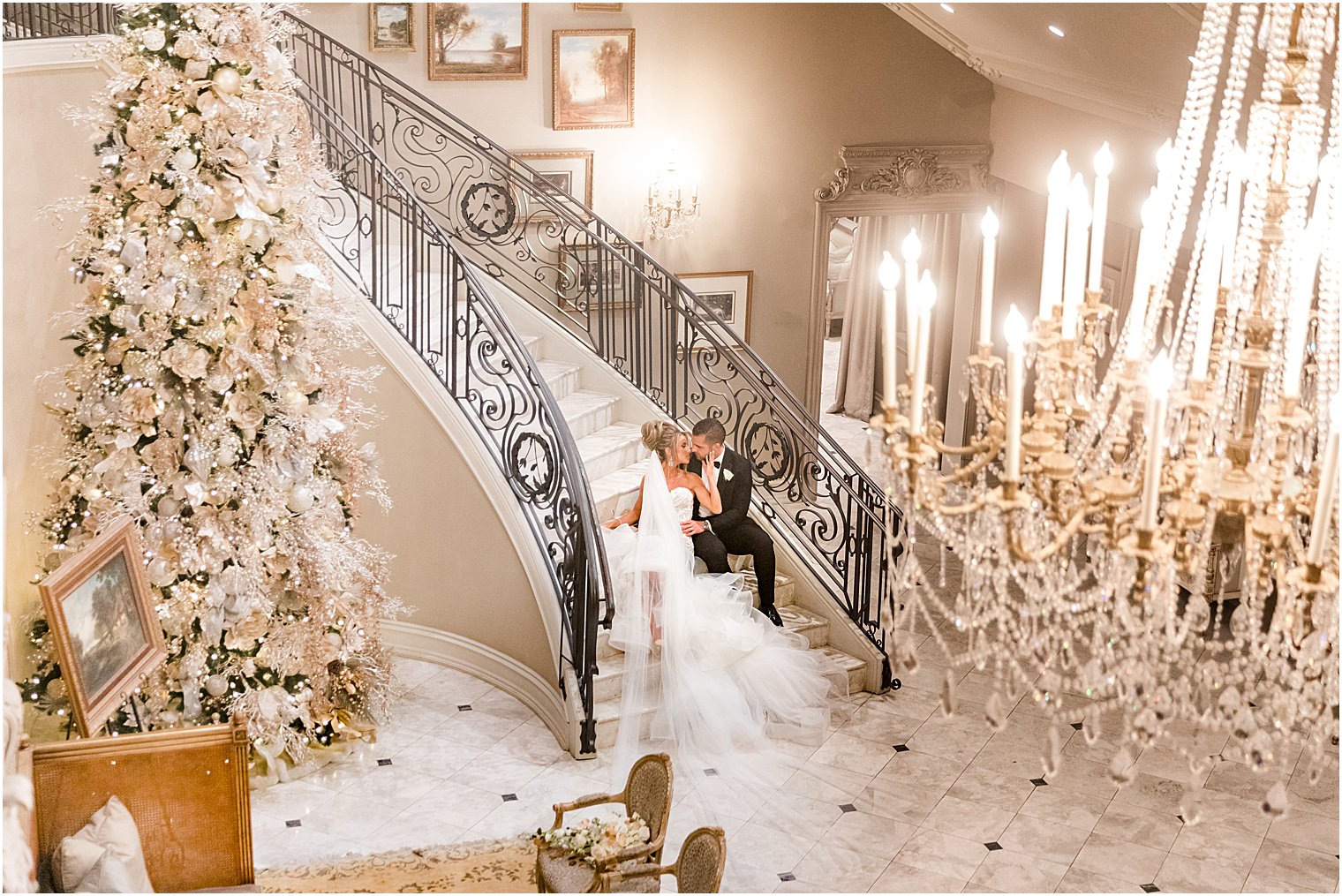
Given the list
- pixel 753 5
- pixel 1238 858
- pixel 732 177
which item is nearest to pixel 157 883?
pixel 1238 858

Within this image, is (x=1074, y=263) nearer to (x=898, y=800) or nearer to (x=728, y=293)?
(x=898, y=800)

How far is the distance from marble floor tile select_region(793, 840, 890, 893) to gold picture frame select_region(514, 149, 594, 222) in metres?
5.42

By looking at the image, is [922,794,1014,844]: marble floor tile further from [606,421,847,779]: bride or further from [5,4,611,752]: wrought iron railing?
[5,4,611,752]: wrought iron railing

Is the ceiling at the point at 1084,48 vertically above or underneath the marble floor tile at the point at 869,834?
above

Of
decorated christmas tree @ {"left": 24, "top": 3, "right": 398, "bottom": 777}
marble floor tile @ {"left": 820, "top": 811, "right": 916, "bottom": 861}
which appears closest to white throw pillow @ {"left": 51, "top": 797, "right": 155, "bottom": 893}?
decorated christmas tree @ {"left": 24, "top": 3, "right": 398, "bottom": 777}

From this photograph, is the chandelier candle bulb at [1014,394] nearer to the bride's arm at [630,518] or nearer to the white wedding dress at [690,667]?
the white wedding dress at [690,667]

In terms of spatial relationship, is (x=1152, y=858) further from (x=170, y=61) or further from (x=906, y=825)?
(x=170, y=61)

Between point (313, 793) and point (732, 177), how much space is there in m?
5.93

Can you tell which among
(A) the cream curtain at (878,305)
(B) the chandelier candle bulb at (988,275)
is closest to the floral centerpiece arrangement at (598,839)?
(B) the chandelier candle bulb at (988,275)

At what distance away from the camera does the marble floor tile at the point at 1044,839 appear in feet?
19.2

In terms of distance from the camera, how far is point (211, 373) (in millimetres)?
5406

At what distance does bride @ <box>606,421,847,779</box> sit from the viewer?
6.62 m

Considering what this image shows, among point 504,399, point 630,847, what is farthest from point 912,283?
point 504,399

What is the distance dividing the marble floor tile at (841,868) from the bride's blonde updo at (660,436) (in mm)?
2306
